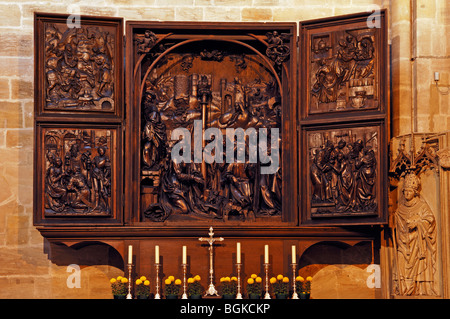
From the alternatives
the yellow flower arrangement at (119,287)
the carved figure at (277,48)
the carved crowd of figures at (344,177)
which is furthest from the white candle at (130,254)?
the carved figure at (277,48)

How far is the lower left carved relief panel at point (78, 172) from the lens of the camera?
10.9m

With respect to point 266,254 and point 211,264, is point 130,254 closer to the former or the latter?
point 211,264

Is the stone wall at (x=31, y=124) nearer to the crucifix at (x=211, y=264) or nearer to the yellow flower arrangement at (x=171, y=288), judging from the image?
the yellow flower arrangement at (x=171, y=288)

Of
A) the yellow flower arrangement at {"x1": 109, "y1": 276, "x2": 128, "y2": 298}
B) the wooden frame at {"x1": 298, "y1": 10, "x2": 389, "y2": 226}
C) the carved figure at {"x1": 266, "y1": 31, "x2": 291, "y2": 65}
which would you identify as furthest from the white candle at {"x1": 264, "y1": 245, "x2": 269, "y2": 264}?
the carved figure at {"x1": 266, "y1": 31, "x2": 291, "y2": 65}

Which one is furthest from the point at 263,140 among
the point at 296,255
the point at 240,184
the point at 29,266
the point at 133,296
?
the point at 29,266

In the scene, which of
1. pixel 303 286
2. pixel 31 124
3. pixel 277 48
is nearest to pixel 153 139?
pixel 31 124

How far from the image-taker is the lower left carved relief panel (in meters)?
10.9

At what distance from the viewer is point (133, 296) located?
11.0 metres

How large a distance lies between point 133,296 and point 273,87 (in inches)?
121

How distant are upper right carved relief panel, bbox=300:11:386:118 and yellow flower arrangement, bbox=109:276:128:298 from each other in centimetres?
287

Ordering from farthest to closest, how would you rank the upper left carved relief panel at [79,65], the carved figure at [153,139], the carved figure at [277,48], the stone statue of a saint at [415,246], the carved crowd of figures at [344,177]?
the carved figure at [277,48] → the carved figure at [153,139] → the upper left carved relief panel at [79,65] → the carved crowd of figures at [344,177] → the stone statue of a saint at [415,246]

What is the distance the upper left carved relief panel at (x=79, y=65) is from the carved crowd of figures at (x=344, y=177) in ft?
8.03
